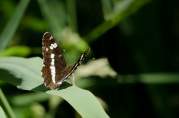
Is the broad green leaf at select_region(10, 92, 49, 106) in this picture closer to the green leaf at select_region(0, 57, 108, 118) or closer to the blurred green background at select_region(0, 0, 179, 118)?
the blurred green background at select_region(0, 0, 179, 118)

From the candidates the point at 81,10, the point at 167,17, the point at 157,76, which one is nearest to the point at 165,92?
the point at 157,76

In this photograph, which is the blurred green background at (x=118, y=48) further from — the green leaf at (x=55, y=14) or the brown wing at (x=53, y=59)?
the brown wing at (x=53, y=59)

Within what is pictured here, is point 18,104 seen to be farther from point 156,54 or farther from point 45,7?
point 156,54

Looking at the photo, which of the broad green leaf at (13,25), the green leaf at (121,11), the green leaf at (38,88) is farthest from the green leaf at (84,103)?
the green leaf at (121,11)

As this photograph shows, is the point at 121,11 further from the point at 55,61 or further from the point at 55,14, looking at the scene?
the point at 55,61

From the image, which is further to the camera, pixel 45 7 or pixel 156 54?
pixel 156 54

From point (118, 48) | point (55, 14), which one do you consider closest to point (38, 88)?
point (55, 14)

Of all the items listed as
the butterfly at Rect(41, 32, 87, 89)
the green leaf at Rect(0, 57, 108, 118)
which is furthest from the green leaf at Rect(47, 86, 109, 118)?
the butterfly at Rect(41, 32, 87, 89)
